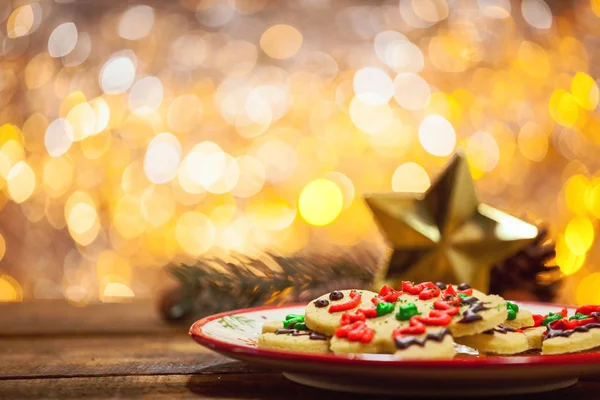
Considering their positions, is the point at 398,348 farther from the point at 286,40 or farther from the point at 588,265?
the point at 588,265

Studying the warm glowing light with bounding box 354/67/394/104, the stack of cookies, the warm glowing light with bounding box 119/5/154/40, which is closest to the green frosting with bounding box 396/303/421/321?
the stack of cookies

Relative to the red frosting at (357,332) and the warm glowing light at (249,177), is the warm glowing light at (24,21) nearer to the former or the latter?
the warm glowing light at (249,177)

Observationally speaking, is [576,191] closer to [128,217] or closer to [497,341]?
[128,217]

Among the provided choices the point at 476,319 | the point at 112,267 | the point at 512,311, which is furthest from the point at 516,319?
the point at 112,267

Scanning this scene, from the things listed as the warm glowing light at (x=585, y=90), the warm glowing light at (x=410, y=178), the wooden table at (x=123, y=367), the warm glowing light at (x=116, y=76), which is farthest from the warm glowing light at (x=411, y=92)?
the wooden table at (x=123, y=367)

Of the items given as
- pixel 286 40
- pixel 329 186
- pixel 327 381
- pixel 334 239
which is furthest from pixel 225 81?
pixel 327 381

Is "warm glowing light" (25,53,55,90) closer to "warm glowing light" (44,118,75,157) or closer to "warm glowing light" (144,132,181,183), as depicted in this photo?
"warm glowing light" (44,118,75,157)
